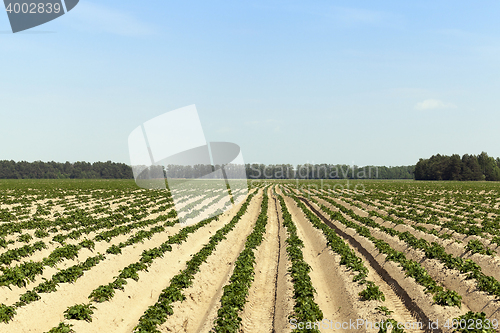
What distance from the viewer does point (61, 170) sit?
607 ft

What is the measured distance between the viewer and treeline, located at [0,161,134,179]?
168625mm

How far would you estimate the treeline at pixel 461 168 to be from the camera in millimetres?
120938

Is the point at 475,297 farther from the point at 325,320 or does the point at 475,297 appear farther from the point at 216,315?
the point at 216,315

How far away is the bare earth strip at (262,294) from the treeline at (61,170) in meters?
185

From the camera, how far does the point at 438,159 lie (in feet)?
442

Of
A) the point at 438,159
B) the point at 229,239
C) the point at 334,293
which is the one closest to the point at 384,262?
the point at 334,293

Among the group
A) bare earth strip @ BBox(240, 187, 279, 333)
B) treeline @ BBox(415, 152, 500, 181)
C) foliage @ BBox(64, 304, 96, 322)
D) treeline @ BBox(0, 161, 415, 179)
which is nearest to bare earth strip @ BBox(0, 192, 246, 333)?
foliage @ BBox(64, 304, 96, 322)

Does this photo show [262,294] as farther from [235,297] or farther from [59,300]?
[59,300]

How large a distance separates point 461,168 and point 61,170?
200 meters

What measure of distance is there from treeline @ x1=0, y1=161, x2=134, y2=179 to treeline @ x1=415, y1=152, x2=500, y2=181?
156 metres

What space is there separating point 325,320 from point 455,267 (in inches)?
257

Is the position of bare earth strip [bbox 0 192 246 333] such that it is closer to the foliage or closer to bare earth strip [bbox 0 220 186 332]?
bare earth strip [bbox 0 220 186 332]

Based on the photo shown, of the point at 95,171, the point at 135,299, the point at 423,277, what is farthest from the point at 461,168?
the point at 95,171

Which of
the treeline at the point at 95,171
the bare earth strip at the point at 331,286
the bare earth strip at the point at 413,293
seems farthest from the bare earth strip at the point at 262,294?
the treeline at the point at 95,171
